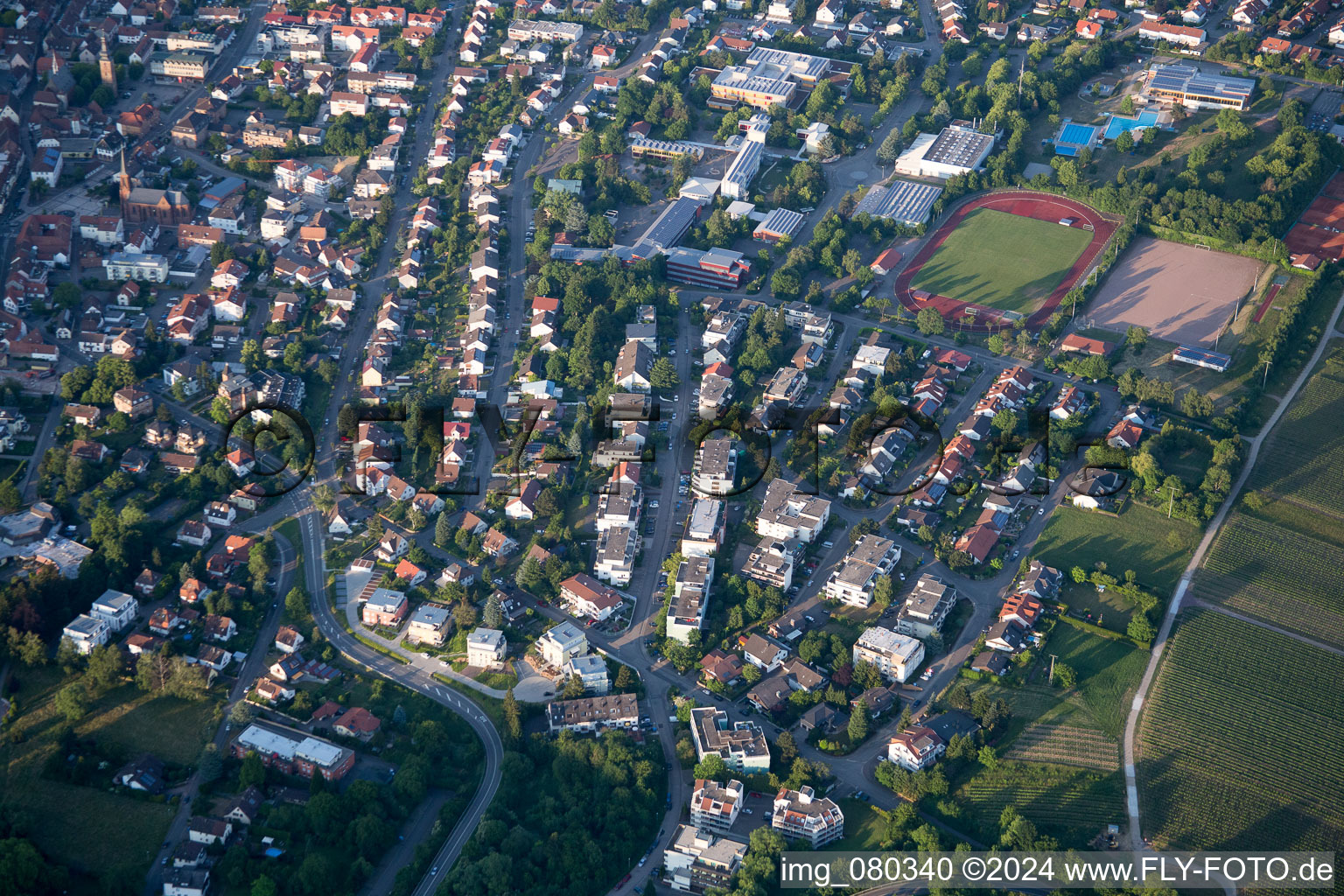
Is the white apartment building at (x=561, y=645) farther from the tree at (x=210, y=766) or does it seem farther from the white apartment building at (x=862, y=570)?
the tree at (x=210, y=766)

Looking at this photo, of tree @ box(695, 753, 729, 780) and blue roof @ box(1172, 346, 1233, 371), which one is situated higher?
blue roof @ box(1172, 346, 1233, 371)

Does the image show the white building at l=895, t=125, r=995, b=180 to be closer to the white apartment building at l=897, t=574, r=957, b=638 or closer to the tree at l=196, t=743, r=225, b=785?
the white apartment building at l=897, t=574, r=957, b=638

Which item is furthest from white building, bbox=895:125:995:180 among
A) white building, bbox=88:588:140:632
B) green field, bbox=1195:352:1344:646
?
white building, bbox=88:588:140:632

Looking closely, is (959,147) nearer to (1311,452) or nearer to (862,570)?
(1311,452)

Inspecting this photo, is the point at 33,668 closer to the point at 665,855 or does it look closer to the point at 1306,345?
the point at 665,855

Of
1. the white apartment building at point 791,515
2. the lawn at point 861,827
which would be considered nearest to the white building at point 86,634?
the white apartment building at point 791,515

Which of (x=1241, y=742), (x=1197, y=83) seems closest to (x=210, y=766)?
(x=1241, y=742)

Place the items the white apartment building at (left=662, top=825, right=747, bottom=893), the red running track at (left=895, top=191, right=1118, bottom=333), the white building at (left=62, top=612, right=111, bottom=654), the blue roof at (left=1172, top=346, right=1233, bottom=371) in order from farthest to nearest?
the red running track at (left=895, top=191, right=1118, bottom=333)
the blue roof at (left=1172, top=346, right=1233, bottom=371)
the white building at (left=62, top=612, right=111, bottom=654)
the white apartment building at (left=662, top=825, right=747, bottom=893)
